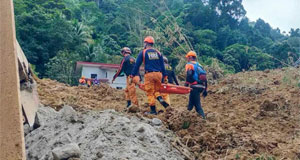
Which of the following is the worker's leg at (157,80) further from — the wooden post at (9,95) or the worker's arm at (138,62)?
the wooden post at (9,95)

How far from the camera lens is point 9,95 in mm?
2348

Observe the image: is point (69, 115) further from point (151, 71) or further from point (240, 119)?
point (240, 119)

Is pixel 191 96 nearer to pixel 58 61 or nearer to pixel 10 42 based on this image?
pixel 10 42

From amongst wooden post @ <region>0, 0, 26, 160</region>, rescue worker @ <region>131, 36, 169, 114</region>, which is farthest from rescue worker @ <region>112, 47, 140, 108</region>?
wooden post @ <region>0, 0, 26, 160</region>

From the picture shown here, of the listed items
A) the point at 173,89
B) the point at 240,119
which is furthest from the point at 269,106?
the point at 173,89

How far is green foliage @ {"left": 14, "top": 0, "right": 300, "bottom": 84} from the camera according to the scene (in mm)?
26438

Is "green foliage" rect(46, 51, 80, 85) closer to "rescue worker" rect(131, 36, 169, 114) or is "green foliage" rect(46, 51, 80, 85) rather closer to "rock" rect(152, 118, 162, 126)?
"rescue worker" rect(131, 36, 169, 114)

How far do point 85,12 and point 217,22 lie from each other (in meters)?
17.3

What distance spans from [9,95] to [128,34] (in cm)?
3754

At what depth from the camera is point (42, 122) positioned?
16.4 feet

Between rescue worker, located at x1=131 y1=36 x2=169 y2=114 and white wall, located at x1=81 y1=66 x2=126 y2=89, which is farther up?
rescue worker, located at x1=131 y1=36 x2=169 y2=114

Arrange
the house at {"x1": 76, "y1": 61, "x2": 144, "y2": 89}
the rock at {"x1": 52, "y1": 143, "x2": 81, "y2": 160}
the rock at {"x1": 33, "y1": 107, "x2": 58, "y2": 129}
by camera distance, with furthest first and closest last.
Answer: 1. the house at {"x1": 76, "y1": 61, "x2": 144, "y2": 89}
2. the rock at {"x1": 33, "y1": 107, "x2": 58, "y2": 129}
3. the rock at {"x1": 52, "y1": 143, "x2": 81, "y2": 160}

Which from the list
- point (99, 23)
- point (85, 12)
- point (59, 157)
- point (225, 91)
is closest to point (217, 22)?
point (99, 23)

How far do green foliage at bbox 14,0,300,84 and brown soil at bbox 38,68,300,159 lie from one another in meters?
3.48
